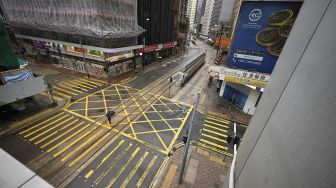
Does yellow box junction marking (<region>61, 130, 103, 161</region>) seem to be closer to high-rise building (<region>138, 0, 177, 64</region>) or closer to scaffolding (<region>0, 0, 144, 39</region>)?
scaffolding (<region>0, 0, 144, 39</region>)

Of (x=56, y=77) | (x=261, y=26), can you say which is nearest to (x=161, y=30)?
(x=56, y=77)

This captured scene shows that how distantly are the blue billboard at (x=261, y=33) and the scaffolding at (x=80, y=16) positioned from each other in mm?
17099

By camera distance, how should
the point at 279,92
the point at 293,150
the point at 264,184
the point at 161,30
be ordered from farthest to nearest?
the point at 161,30
the point at 279,92
the point at 264,184
the point at 293,150

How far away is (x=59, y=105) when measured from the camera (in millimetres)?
17172

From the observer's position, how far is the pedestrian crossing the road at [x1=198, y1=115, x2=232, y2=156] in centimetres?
1321

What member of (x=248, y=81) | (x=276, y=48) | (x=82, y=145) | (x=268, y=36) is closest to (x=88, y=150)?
(x=82, y=145)

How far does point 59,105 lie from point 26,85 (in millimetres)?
3880

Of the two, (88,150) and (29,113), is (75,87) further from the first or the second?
(88,150)

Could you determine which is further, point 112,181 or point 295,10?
point 295,10

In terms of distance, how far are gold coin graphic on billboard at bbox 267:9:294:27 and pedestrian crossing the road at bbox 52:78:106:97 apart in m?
22.3

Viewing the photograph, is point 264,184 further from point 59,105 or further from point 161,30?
point 161,30

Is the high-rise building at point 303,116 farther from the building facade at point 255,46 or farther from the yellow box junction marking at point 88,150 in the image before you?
the building facade at point 255,46

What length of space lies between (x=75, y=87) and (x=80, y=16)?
1052cm

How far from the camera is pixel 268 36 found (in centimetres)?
1387
